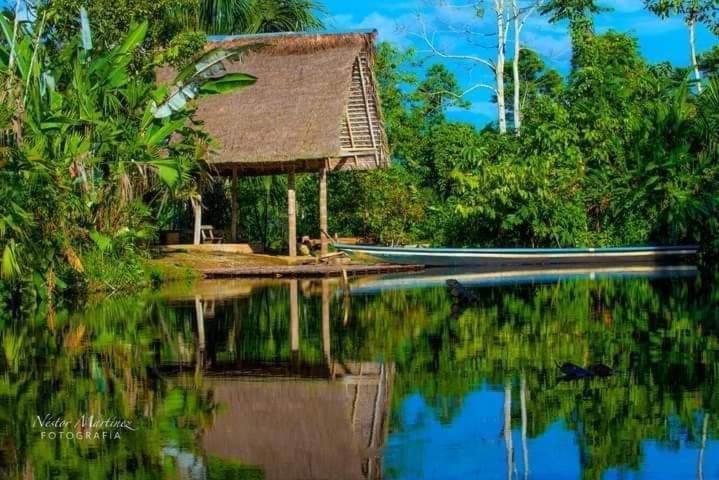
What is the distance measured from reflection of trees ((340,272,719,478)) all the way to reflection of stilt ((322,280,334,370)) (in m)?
0.26

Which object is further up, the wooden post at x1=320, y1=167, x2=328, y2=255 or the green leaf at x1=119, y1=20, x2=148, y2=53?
the green leaf at x1=119, y1=20, x2=148, y2=53

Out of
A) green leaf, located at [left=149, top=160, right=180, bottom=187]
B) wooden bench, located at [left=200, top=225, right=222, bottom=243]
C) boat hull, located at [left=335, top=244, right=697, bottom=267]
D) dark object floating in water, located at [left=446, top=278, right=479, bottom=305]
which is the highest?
green leaf, located at [left=149, top=160, right=180, bottom=187]

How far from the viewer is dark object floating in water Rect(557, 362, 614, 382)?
8047 millimetres

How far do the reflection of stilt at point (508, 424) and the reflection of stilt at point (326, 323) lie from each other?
1.57 m

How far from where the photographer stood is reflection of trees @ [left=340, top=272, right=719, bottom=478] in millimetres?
6598

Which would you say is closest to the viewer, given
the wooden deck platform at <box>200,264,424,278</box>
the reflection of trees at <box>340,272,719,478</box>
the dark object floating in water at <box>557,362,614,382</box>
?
the reflection of trees at <box>340,272,719,478</box>

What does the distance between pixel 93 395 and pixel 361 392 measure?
1.59m

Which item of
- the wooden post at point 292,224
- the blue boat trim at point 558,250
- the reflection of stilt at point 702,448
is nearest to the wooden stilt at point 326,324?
the reflection of stilt at point 702,448

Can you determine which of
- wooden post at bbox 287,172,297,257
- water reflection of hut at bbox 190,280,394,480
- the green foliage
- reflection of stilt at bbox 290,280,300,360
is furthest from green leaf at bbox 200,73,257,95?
water reflection of hut at bbox 190,280,394,480

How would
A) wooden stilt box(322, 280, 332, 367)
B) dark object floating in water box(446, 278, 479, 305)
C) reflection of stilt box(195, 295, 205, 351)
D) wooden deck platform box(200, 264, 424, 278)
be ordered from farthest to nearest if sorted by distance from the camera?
1. wooden deck platform box(200, 264, 424, 278)
2. dark object floating in water box(446, 278, 479, 305)
3. reflection of stilt box(195, 295, 205, 351)
4. wooden stilt box(322, 280, 332, 367)

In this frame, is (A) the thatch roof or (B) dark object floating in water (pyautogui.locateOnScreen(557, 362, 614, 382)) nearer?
(B) dark object floating in water (pyautogui.locateOnScreen(557, 362, 614, 382))

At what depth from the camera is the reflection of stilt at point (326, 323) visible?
9602 mm

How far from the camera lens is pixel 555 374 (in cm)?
829

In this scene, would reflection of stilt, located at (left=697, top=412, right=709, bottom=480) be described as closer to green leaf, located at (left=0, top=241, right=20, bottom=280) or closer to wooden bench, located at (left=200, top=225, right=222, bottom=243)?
green leaf, located at (left=0, top=241, right=20, bottom=280)
